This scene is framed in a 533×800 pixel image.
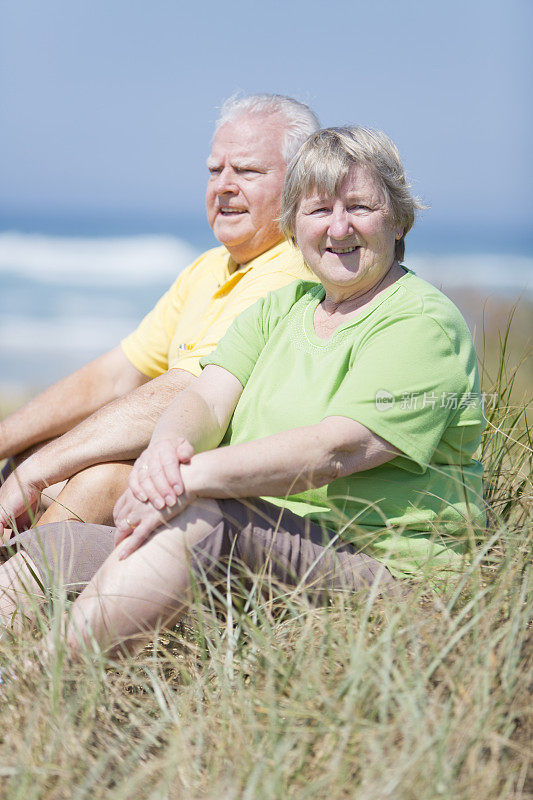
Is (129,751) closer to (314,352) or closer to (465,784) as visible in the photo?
(465,784)

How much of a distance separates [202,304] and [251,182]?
0.54 meters

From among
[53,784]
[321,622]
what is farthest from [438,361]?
[53,784]

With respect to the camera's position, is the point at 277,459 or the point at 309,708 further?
the point at 277,459

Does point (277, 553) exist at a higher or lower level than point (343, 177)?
lower

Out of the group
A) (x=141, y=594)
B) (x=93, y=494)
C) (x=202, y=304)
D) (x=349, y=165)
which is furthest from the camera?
(x=202, y=304)

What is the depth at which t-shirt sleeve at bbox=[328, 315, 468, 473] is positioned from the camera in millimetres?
2115

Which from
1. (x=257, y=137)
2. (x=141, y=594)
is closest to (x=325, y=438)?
(x=141, y=594)

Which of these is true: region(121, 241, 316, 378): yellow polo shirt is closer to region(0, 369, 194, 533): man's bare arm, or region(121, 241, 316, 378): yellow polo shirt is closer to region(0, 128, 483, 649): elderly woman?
region(0, 369, 194, 533): man's bare arm

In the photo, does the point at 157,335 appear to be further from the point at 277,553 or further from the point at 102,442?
the point at 277,553

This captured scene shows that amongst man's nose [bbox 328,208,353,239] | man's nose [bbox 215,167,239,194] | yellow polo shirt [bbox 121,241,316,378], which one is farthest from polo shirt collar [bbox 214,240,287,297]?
man's nose [bbox 328,208,353,239]

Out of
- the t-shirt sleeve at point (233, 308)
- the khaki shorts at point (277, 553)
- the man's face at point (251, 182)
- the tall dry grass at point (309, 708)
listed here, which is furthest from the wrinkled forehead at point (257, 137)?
the tall dry grass at point (309, 708)

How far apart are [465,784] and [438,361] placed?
105 centimetres

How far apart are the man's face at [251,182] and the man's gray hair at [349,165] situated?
0.82 meters

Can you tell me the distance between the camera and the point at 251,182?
3375mm
